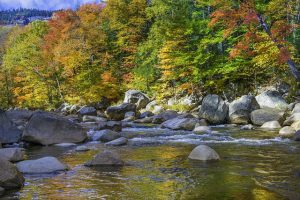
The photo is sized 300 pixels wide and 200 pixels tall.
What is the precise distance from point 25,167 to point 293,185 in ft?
20.8

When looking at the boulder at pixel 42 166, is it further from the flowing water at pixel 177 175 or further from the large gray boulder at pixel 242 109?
the large gray boulder at pixel 242 109

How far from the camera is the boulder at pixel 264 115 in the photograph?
22083 millimetres

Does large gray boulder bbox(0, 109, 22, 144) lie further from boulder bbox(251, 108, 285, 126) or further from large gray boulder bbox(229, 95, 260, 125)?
boulder bbox(251, 108, 285, 126)

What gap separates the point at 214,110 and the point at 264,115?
10.2ft

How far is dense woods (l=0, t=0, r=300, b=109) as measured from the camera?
29.5 metres

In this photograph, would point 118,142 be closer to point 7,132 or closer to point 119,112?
point 7,132

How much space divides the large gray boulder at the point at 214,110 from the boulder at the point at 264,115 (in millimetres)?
1897

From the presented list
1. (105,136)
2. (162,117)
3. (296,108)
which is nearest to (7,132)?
(105,136)

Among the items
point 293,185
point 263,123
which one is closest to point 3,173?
point 293,185

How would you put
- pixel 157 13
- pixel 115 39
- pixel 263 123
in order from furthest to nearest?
pixel 115 39 → pixel 157 13 → pixel 263 123

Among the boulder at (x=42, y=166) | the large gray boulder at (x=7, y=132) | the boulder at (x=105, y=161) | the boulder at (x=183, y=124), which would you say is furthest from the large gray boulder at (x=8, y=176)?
the boulder at (x=183, y=124)

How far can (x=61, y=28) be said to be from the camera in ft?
158

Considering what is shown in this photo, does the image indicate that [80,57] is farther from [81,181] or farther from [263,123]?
[81,181]

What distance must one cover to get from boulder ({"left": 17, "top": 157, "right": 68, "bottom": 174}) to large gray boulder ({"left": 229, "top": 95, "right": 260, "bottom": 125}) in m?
14.5
